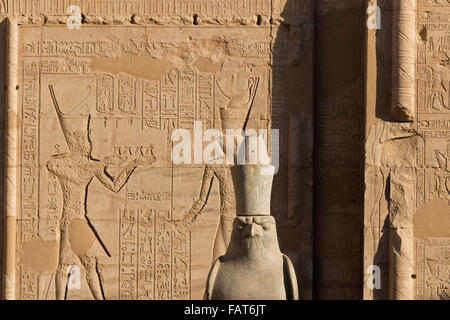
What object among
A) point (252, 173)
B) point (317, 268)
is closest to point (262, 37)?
point (317, 268)

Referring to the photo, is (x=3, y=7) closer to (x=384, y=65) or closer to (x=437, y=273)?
(x=384, y=65)

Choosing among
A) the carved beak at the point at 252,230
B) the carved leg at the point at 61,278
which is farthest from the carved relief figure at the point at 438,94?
the carved leg at the point at 61,278

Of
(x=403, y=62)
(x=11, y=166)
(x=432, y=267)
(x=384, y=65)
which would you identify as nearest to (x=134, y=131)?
(x=11, y=166)

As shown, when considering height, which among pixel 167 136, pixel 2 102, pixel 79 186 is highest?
pixel 2 102

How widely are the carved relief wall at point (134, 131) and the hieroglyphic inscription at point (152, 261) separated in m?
0.01

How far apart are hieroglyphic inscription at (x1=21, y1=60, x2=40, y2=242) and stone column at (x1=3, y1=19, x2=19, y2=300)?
10cm

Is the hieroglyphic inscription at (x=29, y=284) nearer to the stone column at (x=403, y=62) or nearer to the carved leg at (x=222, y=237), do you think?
the carved leg at (x=222, y=237)

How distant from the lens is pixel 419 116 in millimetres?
12102

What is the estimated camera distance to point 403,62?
1195 centimetres

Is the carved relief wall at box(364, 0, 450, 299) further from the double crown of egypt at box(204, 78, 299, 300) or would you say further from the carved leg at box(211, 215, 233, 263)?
the double crown of egypt at box(204, 78, 299, 300)

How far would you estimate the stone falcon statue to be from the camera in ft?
30.7

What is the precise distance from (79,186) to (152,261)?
1196mm

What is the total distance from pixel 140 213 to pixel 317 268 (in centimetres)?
209

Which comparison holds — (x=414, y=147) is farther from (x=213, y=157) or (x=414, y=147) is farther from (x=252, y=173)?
(x=252, y=173)
